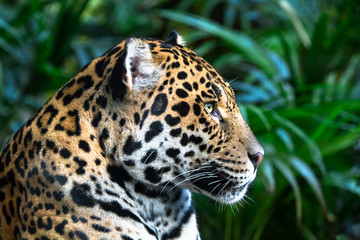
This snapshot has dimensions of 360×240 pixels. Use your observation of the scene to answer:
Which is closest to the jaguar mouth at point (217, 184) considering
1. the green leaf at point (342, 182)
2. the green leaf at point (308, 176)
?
the green leaf at point (308, 176)

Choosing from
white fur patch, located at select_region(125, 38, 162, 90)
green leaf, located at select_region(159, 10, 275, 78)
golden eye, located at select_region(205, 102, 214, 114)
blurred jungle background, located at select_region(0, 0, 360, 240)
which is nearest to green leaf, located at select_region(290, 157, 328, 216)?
blurred jungle background, located at select_region(0, 0, 360, 240)

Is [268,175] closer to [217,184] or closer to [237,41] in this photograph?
[217,184]

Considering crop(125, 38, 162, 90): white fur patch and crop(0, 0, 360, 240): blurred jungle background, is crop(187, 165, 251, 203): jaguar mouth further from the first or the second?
crop(0, 0, 360, 240): blurred jungle background

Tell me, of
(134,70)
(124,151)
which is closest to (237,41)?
(134,70)

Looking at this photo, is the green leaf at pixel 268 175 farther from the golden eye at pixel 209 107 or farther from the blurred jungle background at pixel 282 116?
the golden eye at pixel 209 107

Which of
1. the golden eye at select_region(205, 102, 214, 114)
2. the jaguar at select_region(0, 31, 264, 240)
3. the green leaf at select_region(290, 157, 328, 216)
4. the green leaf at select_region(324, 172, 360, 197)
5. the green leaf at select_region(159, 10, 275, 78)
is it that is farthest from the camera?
the green leaf at select_region(159, 10, 275, 78)

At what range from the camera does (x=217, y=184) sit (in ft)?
8.22

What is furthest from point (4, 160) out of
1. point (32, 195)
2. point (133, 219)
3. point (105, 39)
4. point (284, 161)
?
point (105, 39)

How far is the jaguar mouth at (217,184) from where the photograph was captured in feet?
7.97

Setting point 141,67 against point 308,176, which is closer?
point 141,67

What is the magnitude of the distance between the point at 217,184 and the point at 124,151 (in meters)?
0.47

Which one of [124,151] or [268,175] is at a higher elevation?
[124,151]

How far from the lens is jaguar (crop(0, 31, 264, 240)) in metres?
2.25

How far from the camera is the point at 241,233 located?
441cm
